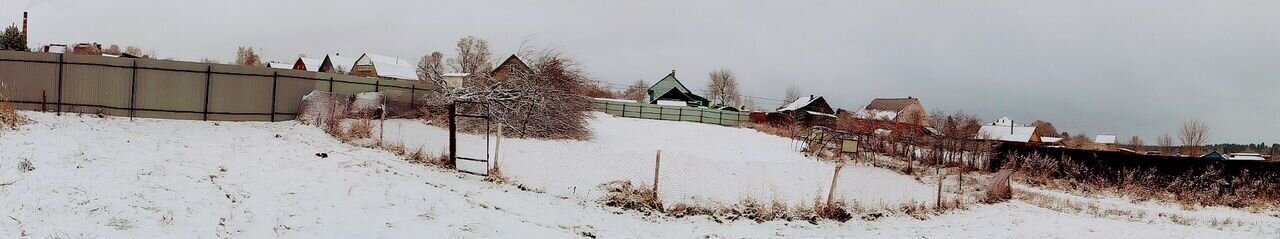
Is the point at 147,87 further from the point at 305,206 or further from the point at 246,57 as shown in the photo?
the point at 246,57

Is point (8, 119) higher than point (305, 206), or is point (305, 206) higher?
point (8, 119)

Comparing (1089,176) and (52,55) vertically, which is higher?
(52,55)

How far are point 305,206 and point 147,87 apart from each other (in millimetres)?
13622

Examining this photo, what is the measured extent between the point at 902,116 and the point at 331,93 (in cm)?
5917

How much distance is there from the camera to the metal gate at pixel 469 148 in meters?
13.1

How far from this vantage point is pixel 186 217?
23.0 ft

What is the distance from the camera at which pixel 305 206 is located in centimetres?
823

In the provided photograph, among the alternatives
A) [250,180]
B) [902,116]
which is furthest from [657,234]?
[902,116]

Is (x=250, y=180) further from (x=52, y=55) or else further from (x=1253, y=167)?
(x=1253, y=167)

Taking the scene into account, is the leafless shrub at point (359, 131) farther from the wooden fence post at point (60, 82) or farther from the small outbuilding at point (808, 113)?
the small outbuilding at point (808, 113)

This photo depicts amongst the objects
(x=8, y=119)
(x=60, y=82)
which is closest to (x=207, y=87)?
(x=60, y=82)

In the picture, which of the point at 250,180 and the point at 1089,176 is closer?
the point at 250,180

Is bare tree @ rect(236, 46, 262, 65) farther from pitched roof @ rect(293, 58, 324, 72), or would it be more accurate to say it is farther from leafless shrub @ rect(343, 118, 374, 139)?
leafless shrub @ rect(343, 118, 374, 139)

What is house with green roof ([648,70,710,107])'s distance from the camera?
225 feet
